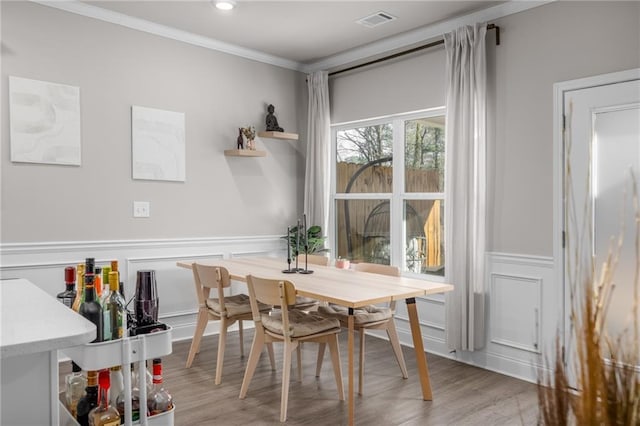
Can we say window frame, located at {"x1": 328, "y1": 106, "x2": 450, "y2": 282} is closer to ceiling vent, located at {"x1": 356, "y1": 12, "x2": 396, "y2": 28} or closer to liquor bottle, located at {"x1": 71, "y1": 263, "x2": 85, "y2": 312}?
ceiling vent, located at {"x1": 356, "y1": 12, "x2": 396, "y2": 28}

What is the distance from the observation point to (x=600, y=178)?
314 cm

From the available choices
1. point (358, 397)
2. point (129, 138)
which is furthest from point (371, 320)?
point (129, 138)

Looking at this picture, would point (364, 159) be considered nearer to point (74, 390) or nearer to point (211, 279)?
point (211, 279)

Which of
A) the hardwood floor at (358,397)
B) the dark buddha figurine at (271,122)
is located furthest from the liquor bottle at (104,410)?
the dark buddha figurine at (271,122)

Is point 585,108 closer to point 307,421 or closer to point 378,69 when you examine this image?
point 378,69

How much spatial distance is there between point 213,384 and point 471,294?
1.98 meters

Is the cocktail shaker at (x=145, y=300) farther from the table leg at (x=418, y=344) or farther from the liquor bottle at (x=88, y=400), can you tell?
the table leg at (x=418, y=344)

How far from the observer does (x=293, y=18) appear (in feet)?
13.1

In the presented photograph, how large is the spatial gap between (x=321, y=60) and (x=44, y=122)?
275cm

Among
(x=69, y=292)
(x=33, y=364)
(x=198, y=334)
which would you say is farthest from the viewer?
(x=198, y=334)

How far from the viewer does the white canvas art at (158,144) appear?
162 inches

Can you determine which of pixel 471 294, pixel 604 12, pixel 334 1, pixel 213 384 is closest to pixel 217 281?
pixel 213 384

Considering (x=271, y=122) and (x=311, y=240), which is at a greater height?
(x=271, y=122)

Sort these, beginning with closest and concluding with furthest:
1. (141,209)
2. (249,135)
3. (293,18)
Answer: (293,18)
(141,209)
(249,135)
